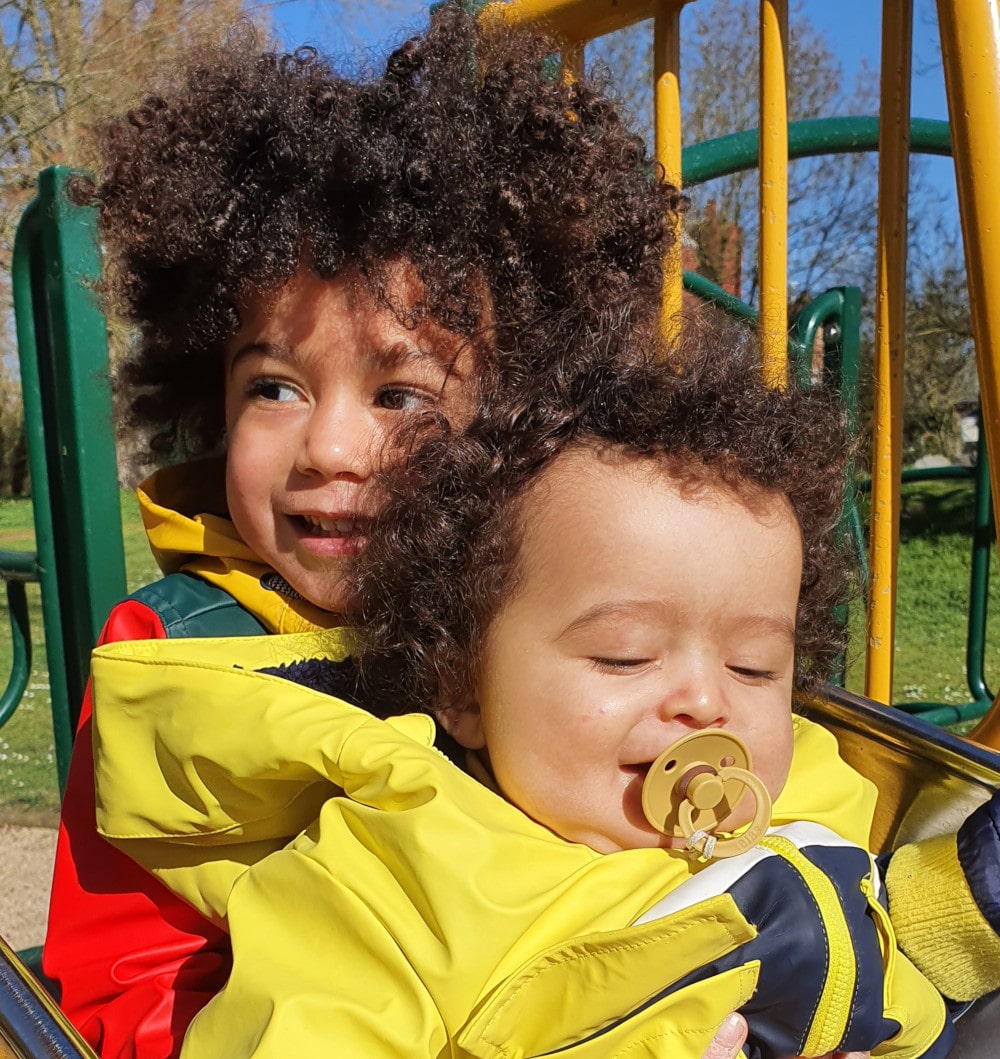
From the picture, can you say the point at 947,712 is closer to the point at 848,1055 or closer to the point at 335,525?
the point at 848,1055

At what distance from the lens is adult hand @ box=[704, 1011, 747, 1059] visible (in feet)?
2.95

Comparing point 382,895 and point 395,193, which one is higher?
point 395,193

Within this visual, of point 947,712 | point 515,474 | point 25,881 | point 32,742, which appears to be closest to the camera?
point 515,474

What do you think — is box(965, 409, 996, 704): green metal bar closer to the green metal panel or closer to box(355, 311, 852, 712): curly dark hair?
box(355, 311, 852, 712): curly dark hair

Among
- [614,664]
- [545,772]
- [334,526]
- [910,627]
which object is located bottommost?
[910,627]

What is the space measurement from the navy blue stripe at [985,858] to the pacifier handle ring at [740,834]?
244 mm

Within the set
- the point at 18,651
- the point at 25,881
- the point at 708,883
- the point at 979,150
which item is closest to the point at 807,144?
the point at 979,150

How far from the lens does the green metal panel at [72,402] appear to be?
147 centimetres

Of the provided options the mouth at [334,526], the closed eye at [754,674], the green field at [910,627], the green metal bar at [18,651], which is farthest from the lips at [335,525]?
the green metal bar at [18,651]

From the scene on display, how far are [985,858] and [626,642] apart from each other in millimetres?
423

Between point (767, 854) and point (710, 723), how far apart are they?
0.41ft

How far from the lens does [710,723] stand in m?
0.98

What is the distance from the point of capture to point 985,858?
1024 millimetres

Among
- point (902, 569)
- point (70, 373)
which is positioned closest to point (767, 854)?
point (70, 373)
